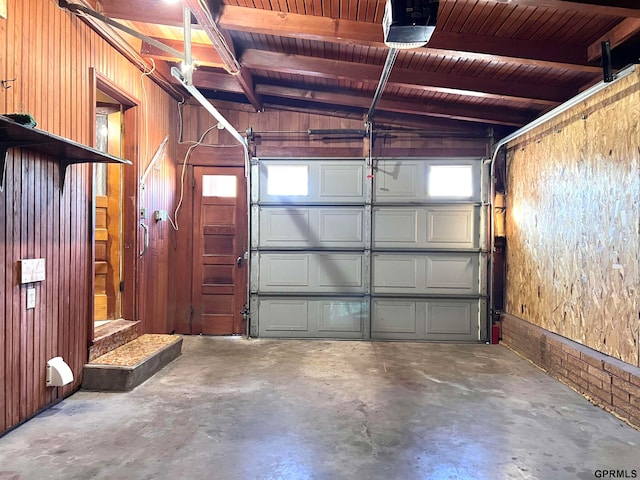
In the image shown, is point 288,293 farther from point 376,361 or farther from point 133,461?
point 133,461

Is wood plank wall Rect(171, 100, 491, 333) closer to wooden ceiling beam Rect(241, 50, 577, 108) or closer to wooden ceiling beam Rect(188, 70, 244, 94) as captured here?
wooden ceiling beam Rect(188, 70, 244, 94)

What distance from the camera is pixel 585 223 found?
3.48 m

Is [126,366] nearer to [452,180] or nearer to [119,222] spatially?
[119,222]

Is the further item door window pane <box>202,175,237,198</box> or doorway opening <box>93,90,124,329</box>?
door window pane <box>202,175,237,198</box>

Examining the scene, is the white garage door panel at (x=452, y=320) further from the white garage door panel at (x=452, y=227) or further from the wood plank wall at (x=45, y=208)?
the wood plank wall at (x=45, y=208)

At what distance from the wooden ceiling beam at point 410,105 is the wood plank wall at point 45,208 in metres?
1.95

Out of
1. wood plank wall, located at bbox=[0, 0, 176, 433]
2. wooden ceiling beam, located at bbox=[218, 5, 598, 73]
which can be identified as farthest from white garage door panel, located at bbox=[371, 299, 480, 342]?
wood plank wall, located at bbox=[0, 0, 176, 433]

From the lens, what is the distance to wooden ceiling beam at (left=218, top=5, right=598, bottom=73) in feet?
10.6

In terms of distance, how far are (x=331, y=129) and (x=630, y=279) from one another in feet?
12.3

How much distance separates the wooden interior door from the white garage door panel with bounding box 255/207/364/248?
1.19ft

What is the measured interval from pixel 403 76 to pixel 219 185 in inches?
111

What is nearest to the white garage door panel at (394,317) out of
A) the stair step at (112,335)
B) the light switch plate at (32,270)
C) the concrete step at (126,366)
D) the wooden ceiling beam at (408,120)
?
the wooden ceiling beam at (408,120)

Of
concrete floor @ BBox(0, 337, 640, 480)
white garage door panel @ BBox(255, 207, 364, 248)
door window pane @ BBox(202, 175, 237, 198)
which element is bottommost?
concrete floor @ BBox(0, 337, 640, 480)

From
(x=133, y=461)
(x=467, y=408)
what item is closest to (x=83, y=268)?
(x=133, y=461)
